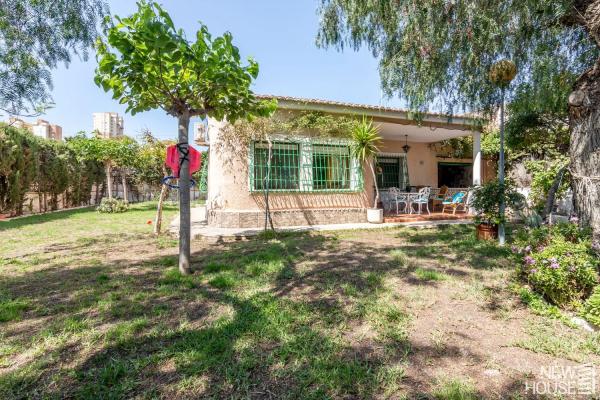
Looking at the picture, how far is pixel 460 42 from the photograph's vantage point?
200 inches

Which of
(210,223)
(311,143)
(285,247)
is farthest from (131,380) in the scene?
(311,143)

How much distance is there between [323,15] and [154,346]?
6.05 metres

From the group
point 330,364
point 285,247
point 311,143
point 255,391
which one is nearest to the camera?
point 255,391

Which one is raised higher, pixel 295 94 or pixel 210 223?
pixel 295 94

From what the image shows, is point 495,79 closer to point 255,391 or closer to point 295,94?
point 295,94

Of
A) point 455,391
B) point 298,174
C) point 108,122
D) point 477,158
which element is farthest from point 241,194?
point 108,122

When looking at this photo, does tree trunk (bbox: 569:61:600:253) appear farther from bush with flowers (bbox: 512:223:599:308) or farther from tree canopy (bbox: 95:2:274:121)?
tree canopy (bbox: 95:2:274:121)

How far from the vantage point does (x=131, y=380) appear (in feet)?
6.76


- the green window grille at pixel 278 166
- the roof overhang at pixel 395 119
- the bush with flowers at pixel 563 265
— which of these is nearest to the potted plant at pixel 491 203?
the roof overhang at pixel 395 119

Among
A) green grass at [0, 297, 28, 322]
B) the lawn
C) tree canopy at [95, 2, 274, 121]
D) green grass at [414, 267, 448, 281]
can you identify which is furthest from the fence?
green grass at [414, 267, 448, 281]

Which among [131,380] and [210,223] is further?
[210,223]

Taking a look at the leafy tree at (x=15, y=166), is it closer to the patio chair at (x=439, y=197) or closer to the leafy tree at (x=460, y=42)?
the leafy tree at (x=460, y=42)

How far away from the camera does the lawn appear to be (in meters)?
2.05

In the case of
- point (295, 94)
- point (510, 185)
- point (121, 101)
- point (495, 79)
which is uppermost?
point (295, 94)
